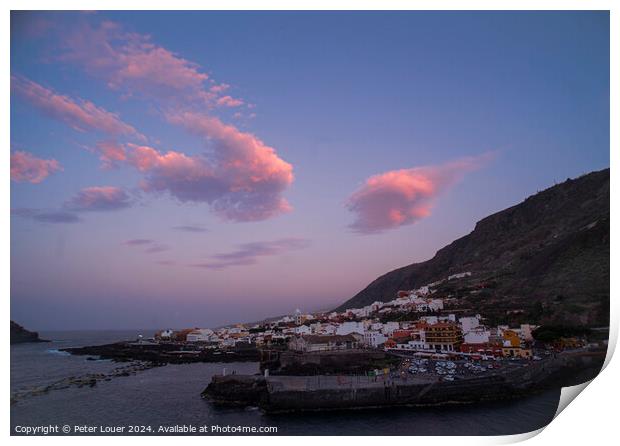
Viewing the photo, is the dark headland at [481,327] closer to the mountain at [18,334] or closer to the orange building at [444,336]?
the orange building at [444,336]

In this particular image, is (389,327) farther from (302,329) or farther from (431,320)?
(302,329)

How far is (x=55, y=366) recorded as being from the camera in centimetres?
884

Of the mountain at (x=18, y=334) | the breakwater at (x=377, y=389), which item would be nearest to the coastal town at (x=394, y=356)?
the breakwater at (x=377, y=389)

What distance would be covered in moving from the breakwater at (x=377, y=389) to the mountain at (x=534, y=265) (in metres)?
1.00

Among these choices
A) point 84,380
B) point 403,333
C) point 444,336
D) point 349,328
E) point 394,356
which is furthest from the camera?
point 349,328

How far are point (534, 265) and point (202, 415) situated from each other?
667 cm

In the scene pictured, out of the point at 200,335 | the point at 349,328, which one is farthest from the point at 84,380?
the point at 349,328

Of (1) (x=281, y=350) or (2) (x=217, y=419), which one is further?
(1) (x=281, y=350)

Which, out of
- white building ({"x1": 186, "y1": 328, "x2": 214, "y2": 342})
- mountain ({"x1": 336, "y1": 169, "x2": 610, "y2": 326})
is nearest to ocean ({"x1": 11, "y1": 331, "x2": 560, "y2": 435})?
mountain ({"x1": 336, "y1": 169, "x2": 610, "y2": 326})

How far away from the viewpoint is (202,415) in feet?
17.7

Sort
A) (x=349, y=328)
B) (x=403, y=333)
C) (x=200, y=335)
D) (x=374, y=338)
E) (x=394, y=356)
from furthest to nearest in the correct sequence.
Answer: (x=200, y=335), (x=349, y=328), (x=403, y=333), (x=374, y=338), (x=394, y=356)

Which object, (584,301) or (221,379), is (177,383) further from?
(584,301)

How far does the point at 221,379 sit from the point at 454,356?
399cm
